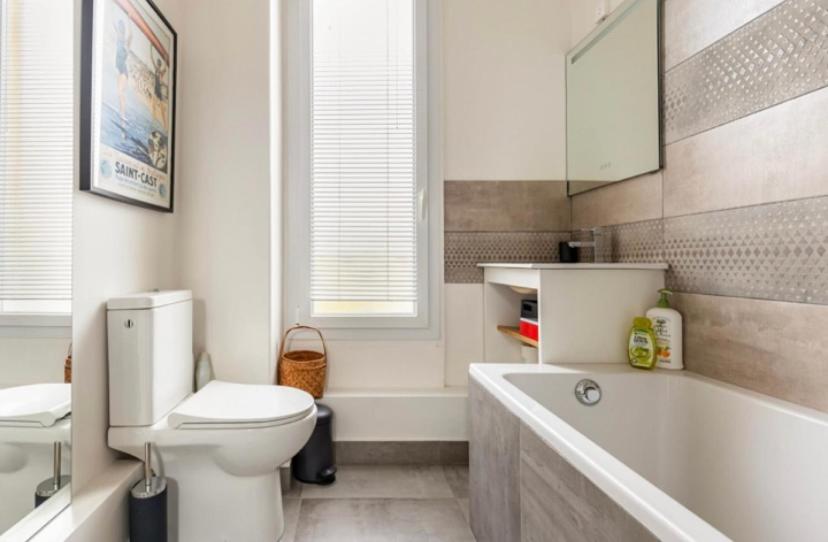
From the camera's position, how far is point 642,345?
147cm

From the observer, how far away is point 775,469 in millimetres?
1039

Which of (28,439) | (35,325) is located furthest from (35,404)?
(35,325)

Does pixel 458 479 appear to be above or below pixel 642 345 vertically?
below

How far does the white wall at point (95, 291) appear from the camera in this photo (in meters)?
1.20

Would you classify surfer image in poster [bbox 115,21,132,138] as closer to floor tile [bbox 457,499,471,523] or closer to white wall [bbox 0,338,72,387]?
white wall [bbox 0,338,72,387]

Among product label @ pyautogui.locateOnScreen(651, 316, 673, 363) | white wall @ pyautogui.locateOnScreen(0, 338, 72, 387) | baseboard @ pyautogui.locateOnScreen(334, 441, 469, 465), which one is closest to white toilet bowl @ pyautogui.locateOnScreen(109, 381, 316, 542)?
white wall @ pyautogui.locateOnScreen(0, 338, 72, 387)

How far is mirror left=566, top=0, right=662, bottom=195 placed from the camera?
1598mm

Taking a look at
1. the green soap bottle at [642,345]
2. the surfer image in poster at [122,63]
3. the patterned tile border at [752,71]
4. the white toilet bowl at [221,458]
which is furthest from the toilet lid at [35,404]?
the patterned tile border at [752,71]

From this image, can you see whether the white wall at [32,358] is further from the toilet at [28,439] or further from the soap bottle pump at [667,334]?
the soap bottle pump at [667,334]

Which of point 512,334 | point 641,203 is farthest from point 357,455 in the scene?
point 641,203

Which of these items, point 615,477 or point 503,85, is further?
point 503,85

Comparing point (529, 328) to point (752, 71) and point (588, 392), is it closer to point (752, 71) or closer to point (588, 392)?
point (588, 392)

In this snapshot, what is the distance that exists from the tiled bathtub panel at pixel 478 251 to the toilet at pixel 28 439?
5.31 ft

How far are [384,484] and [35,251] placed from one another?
1536 millimetres
